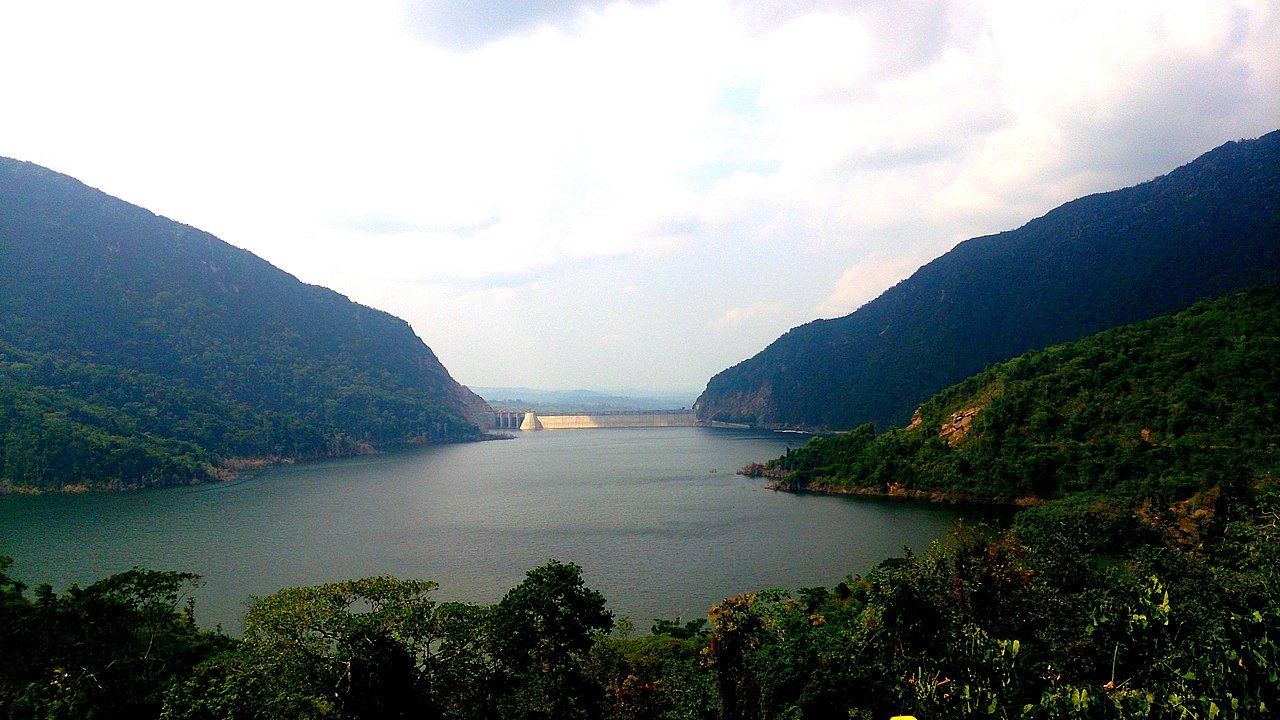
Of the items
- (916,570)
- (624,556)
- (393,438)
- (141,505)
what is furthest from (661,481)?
(393,438)

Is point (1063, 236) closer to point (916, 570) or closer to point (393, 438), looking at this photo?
point (393, 438)

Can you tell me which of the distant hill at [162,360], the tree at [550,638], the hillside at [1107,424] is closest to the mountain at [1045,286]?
the hillside at [1107,424]

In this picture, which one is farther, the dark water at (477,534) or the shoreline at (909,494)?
the shoreline at (909,494)

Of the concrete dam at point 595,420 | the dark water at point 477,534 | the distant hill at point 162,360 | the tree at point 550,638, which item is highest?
the distant hill at point 162,360

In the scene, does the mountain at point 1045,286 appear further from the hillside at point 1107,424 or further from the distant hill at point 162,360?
the distant hill at point 162,360

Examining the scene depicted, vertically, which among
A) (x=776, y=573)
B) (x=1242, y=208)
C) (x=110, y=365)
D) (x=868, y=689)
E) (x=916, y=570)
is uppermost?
(x=1242, y=208)

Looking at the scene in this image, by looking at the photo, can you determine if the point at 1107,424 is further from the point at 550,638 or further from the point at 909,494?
the point at 550,638

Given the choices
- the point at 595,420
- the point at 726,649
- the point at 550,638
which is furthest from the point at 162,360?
the point at 726,649
